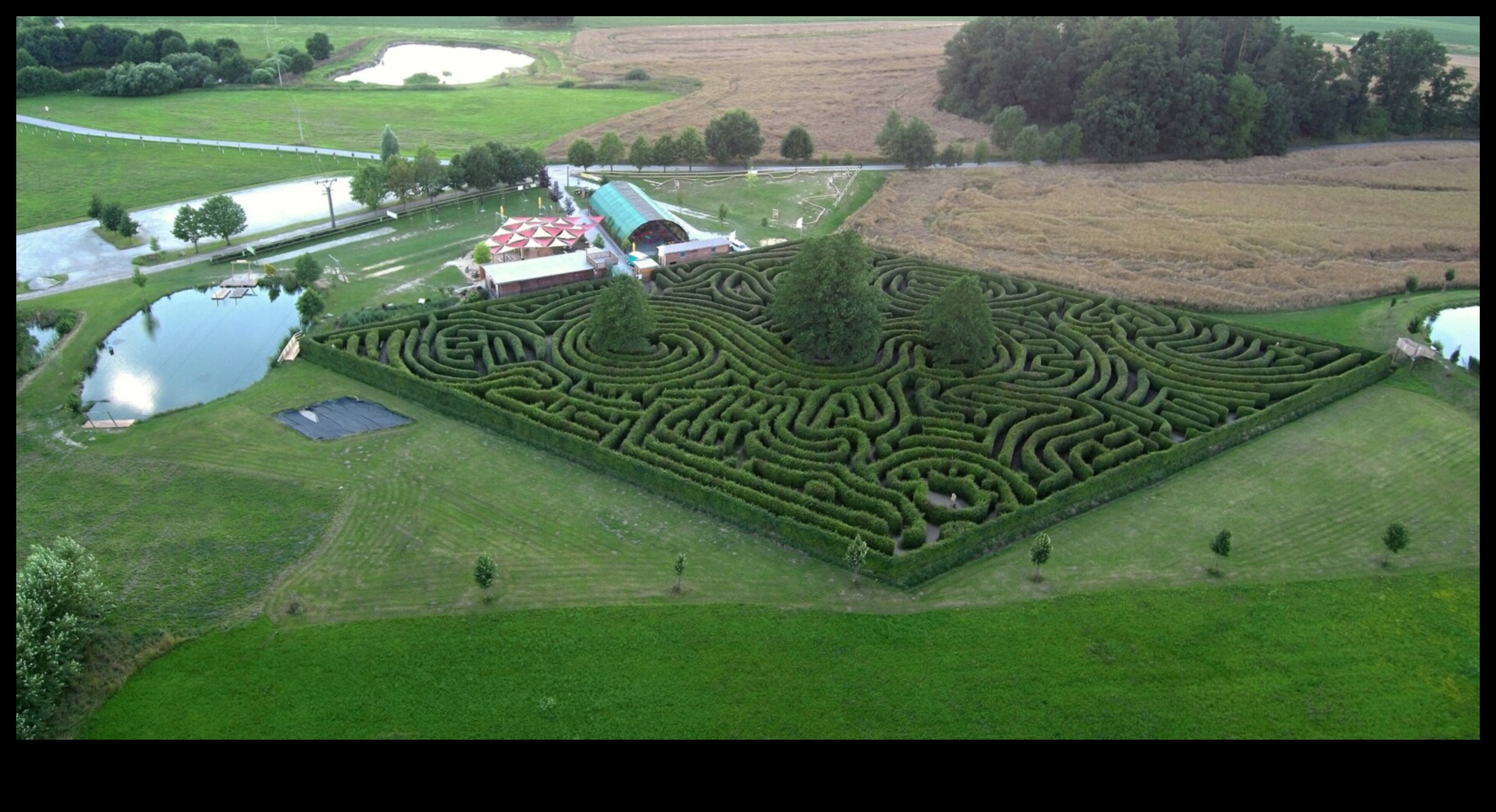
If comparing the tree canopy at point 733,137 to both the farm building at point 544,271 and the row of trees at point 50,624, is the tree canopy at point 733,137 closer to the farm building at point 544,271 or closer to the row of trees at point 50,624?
the farm building at point 544,271

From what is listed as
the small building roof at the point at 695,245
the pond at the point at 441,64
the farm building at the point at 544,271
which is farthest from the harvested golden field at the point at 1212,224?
the pond at the point at 441,64

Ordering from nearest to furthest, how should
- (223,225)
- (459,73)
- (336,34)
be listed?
(223,225), (459,73), (336,34)

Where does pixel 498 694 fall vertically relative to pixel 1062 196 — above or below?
below

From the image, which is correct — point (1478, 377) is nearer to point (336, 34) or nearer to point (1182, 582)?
point (1182, 582)

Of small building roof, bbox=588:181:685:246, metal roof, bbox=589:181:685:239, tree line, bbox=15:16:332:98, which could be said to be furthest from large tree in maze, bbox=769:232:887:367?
tree line, bbox=15:16:332:98

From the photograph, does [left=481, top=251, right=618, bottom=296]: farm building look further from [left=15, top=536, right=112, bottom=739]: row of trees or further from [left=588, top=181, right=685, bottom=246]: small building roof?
[left=15, top=536, right=112, bottom=739]: row of trees

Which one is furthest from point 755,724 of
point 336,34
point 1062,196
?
point 336,34
